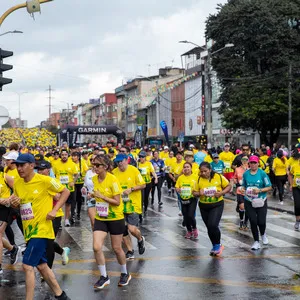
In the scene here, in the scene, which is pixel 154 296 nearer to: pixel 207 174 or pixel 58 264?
pixel 58 264

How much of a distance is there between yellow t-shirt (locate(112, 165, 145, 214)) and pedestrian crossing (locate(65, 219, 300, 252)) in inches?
48.2

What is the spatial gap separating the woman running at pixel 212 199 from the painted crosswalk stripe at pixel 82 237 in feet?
6.46

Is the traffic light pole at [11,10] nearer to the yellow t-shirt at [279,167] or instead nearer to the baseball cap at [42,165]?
the baseball cap at [42,165]

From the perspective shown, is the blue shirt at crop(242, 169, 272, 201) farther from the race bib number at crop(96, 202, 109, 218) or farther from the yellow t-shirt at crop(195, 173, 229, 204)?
the race bib number at crop(96, 202, 109, 218)

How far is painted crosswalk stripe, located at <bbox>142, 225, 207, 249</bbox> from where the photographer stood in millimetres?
13078

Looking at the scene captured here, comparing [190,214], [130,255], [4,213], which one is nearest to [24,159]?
[4,213]

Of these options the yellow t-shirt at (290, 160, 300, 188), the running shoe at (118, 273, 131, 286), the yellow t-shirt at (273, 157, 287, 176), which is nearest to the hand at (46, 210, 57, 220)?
the running shoe at (118, 273, 131, 286)

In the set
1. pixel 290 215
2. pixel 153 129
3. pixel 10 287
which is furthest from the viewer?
pixel 153 129

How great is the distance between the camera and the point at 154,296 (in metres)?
8.69

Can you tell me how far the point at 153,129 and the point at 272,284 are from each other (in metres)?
90.1

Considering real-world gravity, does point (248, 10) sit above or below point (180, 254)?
above

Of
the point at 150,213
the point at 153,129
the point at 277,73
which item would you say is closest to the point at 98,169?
the point at 150,213

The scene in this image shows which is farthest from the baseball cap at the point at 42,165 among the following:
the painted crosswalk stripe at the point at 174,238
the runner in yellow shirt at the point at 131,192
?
the painted crosswalk stripe at the point at 174,238

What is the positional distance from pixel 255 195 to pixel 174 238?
237 centimetres
